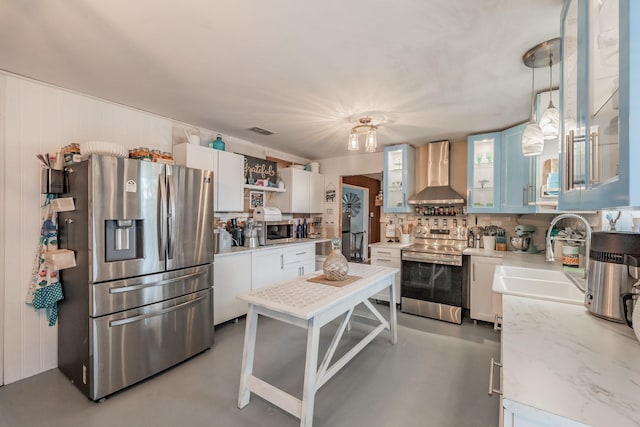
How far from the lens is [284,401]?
1704 millimetres

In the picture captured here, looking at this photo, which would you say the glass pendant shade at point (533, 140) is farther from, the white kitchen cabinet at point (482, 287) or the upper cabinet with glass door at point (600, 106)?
the white kitchen cabinet at point (482, 287)

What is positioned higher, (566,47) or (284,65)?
(284,65)

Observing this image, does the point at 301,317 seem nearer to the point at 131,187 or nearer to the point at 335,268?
the point at 335,268

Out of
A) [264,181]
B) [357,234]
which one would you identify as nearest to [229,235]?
[264,181]

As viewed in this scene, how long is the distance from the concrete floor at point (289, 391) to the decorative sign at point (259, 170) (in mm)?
2225

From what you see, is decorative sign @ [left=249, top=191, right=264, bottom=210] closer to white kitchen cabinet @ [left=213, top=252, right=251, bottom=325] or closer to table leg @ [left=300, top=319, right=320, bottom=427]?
white kitchen cabinet @ [left=213, top=252, right=251, bottom=325]

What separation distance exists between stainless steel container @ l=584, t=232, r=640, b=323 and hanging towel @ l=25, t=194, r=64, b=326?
3535 mm

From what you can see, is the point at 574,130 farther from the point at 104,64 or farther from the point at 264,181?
the point at 264,181

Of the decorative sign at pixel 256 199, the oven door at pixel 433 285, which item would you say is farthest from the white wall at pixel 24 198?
the oven door at pixel 433 285

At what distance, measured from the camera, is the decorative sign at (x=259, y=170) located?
3.93 metres

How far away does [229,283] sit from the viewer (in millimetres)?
3150

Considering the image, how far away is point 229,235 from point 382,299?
2.35 m

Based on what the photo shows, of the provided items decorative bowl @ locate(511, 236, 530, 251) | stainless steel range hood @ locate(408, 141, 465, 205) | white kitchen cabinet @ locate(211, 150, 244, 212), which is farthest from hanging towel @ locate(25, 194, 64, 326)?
decorative bowl @ locate(511, 236, 530, 251)

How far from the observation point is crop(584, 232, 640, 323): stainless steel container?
3.77 feet
